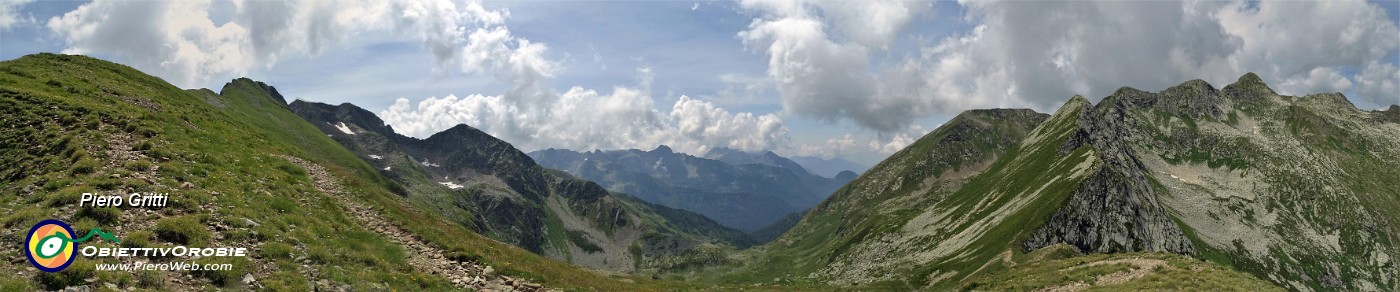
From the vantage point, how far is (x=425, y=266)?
30.9 metres

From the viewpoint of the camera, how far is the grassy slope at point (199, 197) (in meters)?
22.5

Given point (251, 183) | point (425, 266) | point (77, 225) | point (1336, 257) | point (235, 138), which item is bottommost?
point (1336, 257)

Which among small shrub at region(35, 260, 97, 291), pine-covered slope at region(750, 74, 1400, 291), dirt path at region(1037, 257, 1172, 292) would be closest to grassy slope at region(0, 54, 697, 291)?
small shrub at region(35, 260, 97, 291)

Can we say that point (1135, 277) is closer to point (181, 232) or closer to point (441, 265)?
point (441, 265)

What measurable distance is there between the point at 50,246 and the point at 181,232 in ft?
12.6

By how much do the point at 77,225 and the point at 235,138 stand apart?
1245 inches

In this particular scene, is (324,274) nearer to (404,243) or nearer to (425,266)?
(425,266)

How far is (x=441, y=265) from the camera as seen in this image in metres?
31.5

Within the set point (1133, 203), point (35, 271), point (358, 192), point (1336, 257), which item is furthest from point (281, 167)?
point (1336, 257)

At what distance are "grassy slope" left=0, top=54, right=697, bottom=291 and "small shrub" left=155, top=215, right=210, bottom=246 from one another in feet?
0.92

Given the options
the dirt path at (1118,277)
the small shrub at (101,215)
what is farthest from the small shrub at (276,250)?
the dirt path at (1118,277)

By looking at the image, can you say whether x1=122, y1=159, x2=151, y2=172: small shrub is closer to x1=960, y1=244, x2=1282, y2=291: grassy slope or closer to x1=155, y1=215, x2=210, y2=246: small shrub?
x1=155, y1=215, x2=210, y2=246: small shrub

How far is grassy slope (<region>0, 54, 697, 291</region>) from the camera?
22.5m

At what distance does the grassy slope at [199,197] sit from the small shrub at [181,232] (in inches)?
11.0
